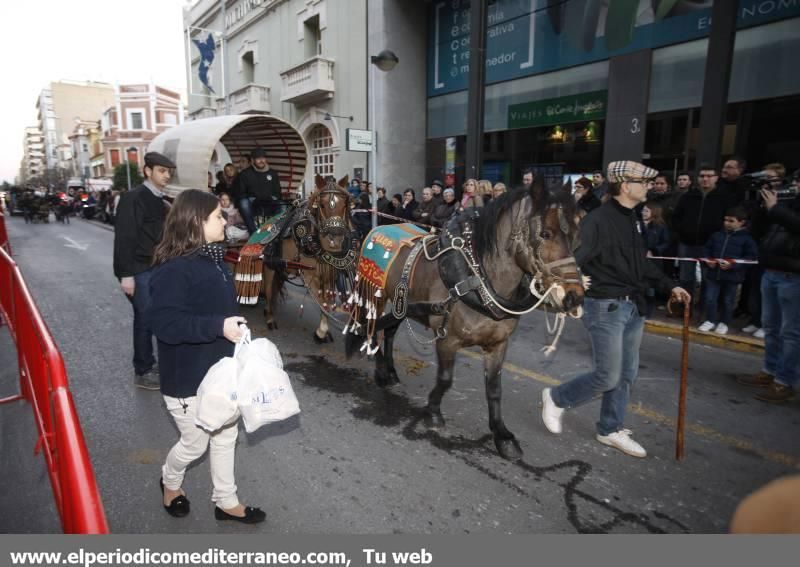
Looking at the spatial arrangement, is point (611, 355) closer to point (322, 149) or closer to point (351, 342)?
point (351, 342)

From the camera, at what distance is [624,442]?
3.60 m

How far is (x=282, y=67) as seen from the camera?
2091cm

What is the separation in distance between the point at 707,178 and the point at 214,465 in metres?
7.56

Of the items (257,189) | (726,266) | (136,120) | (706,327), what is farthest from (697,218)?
(136,120)

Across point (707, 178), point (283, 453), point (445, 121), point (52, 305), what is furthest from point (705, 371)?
point (445, 121)

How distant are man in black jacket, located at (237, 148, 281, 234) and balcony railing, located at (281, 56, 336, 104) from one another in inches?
445

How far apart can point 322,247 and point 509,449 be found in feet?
10.7

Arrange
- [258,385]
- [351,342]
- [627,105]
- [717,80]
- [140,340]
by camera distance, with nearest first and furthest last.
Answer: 1. [258,385]
2. [140,340]
3. [351,342]
4. [717,80]
5. [627,105]

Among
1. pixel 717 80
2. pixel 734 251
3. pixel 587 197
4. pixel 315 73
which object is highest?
pixel 315 73

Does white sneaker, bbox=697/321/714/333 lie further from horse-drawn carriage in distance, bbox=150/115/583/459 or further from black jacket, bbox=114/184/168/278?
black jacket, bbox=114/184/168/278

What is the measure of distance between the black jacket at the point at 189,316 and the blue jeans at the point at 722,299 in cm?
666

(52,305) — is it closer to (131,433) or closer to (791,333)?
(131,433)

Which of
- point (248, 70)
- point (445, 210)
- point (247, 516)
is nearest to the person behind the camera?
point (247, 516)

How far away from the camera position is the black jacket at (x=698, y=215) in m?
6.92
